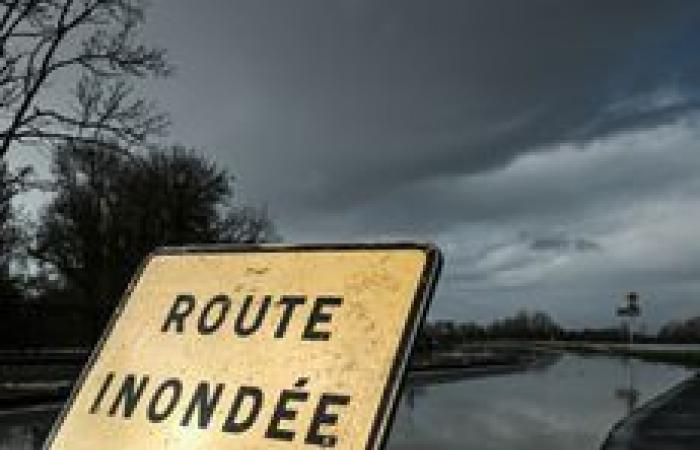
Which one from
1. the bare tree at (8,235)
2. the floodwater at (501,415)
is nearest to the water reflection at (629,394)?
the floodwater at (501,415)

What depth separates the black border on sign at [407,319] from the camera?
259 cm

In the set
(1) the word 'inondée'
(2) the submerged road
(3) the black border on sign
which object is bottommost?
(1) the word 'inondée'

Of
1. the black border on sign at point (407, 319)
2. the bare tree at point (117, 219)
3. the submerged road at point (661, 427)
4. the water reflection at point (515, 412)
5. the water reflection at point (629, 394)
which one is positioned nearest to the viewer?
the black border on sign at point (407, 319)

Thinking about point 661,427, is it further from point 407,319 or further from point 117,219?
point 117,219

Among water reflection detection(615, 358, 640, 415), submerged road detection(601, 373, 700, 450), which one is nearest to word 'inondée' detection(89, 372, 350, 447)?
submerged road detection(601, 373, 700, 450)

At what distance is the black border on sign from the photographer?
2586 millimetres

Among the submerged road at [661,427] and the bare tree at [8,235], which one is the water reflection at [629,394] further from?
the bare tree at [8,235]

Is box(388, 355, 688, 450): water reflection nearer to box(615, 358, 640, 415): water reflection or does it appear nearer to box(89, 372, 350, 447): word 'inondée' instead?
box(615, 358, 640, 415): water reflection

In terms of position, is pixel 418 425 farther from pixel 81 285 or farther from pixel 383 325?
pixel 81 285

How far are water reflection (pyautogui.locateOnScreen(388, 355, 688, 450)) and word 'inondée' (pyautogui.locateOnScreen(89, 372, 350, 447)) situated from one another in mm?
14223

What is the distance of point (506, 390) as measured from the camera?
1629 inches

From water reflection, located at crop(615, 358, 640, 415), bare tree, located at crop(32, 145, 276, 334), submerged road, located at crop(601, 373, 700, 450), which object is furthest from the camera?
bare tree, located at crop(32, 145, 276, 334)

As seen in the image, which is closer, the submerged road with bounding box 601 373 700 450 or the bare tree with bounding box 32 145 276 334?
the submerged road with bounding box 601 373 700 450

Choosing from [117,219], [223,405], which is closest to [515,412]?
[223,405]
